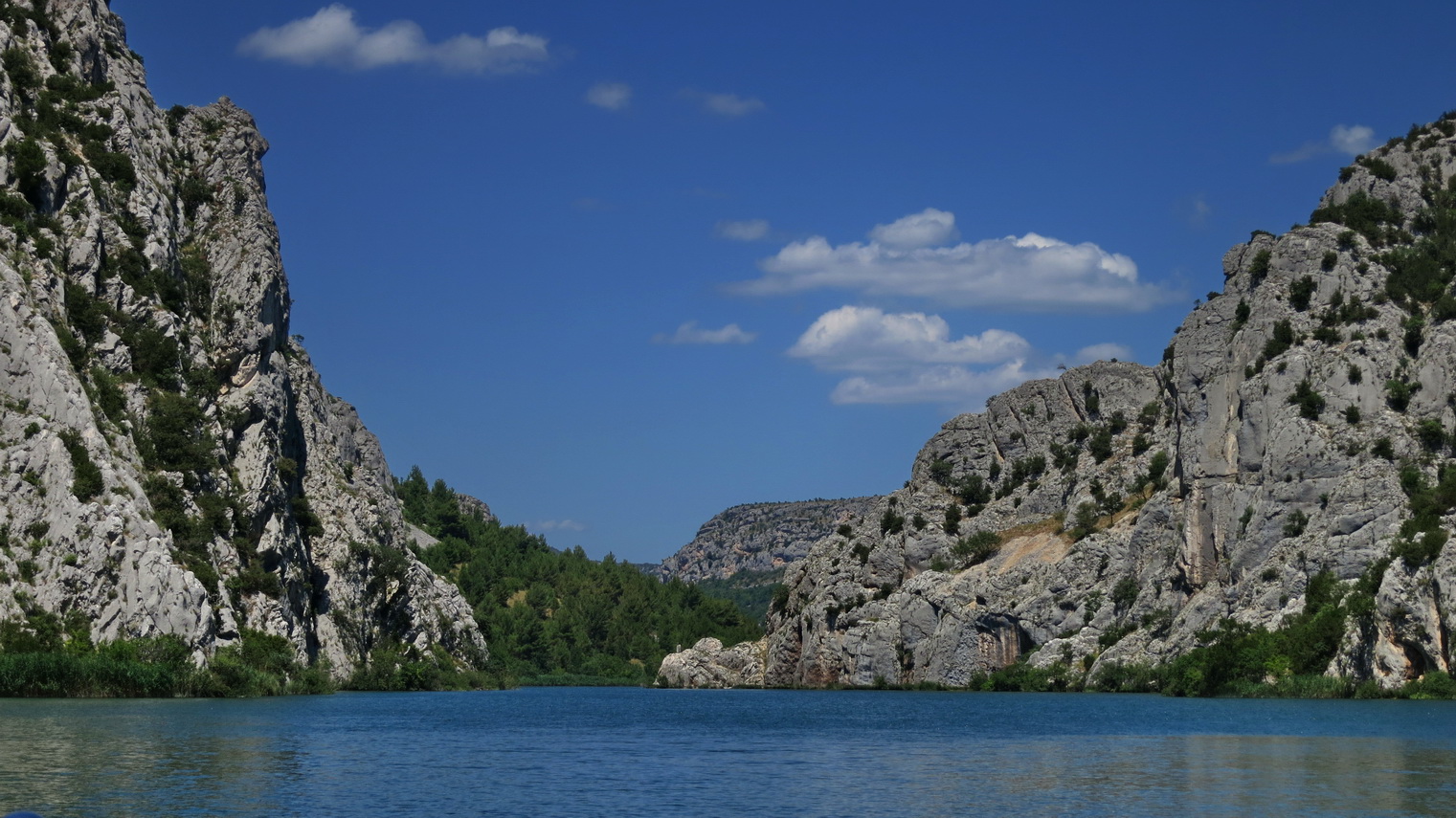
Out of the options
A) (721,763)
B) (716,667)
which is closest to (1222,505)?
(721,763)

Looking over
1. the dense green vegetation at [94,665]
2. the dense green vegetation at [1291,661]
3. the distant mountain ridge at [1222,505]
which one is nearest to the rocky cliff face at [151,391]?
the dense green vegetation at [94,665]

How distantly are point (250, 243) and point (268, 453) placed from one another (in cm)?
1851

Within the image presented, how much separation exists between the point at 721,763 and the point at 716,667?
118 m

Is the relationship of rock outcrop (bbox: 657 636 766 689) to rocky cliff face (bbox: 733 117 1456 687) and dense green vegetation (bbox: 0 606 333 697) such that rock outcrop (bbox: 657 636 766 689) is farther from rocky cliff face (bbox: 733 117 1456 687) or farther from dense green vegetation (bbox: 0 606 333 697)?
dense green vegetation (bbox: 0 606 333 697)

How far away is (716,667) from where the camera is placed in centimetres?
16438

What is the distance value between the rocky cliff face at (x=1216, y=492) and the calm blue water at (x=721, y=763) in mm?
20555

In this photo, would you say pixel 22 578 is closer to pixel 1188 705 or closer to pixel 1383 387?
pixel 1188 705

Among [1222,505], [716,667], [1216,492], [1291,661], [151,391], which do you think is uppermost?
[151,391]

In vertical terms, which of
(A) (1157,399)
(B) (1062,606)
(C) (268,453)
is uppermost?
(A) (1157,399)

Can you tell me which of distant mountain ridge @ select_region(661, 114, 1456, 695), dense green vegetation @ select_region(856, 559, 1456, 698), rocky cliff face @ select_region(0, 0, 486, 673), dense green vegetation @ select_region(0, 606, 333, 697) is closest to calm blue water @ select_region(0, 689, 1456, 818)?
dense green vegetation @ select_region(0, 606, 333, 697)

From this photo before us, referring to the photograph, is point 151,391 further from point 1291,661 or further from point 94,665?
point 1291,661

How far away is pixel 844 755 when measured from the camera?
166 ft

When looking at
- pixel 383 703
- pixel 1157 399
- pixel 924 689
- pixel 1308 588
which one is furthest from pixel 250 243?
pixel 1157 399

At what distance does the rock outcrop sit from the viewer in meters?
163
